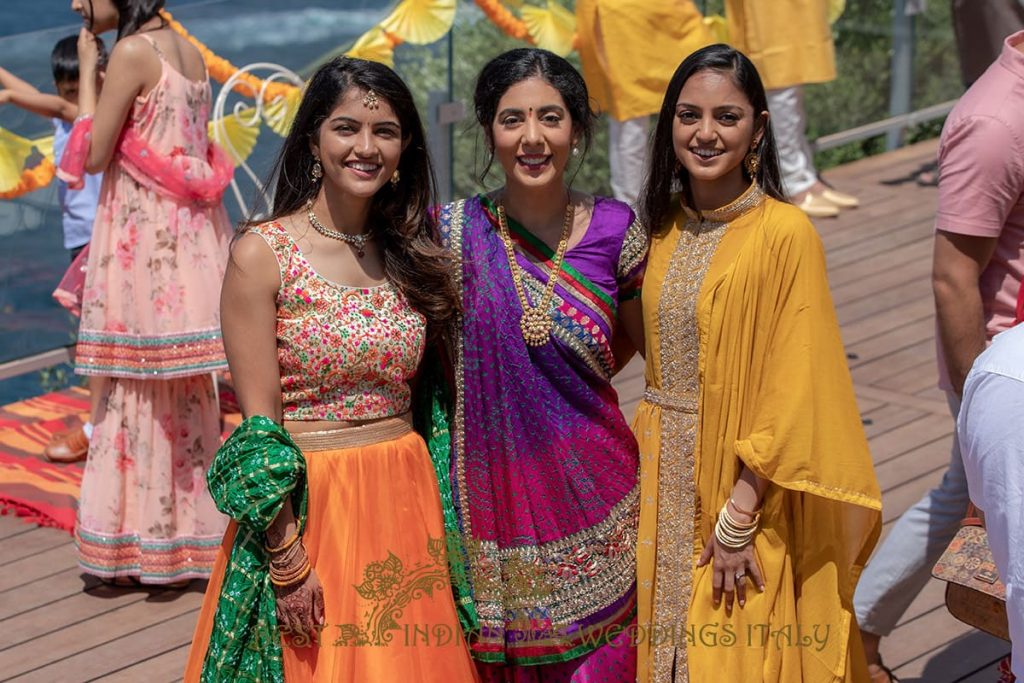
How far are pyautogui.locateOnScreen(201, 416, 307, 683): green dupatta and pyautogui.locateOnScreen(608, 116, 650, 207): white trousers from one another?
4.46 metres

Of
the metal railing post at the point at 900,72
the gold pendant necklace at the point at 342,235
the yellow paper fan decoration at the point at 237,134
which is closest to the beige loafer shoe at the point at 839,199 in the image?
the metal railing post at the point at 900,72

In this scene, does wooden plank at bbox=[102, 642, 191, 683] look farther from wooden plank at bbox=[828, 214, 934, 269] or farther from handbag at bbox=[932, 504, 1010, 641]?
wooden plank at bbox=[828, 214, 934, 269]

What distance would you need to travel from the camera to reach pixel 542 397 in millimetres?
2920

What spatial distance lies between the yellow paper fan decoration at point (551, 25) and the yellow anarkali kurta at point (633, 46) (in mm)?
62

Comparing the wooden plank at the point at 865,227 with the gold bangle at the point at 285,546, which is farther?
the wooden plank at the point at 865,227

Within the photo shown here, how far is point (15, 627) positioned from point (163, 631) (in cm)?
41

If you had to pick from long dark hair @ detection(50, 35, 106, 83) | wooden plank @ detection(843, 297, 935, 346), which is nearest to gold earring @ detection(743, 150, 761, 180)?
wooden plank @ detection(843, 297, 935, 346)

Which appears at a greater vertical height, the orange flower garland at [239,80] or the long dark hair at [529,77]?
the long dark hair at [529,77]

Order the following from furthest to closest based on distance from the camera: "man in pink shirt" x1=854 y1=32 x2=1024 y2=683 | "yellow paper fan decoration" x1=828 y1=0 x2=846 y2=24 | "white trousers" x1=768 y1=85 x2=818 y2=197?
"yellow paper fan decoration" x1=828 y1=0 x2=846 y2=24 → "white trousers" x1=768 y1=85 x2=818 y2=197 → "man in pink shirt" x1=854 y1=32 x2=1024 y2=683

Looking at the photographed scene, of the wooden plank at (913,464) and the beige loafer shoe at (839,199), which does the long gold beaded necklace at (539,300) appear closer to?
the wooden plank at (913,464)

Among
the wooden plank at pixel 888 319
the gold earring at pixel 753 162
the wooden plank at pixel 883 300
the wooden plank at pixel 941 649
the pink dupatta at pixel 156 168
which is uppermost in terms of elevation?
the gold earring at pixel 753 162

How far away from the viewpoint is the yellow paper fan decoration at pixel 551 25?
6.86 meters

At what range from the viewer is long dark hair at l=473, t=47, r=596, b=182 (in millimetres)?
2947

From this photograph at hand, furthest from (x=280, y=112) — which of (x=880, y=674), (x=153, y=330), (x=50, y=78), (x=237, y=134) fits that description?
(x=880, y=674)
